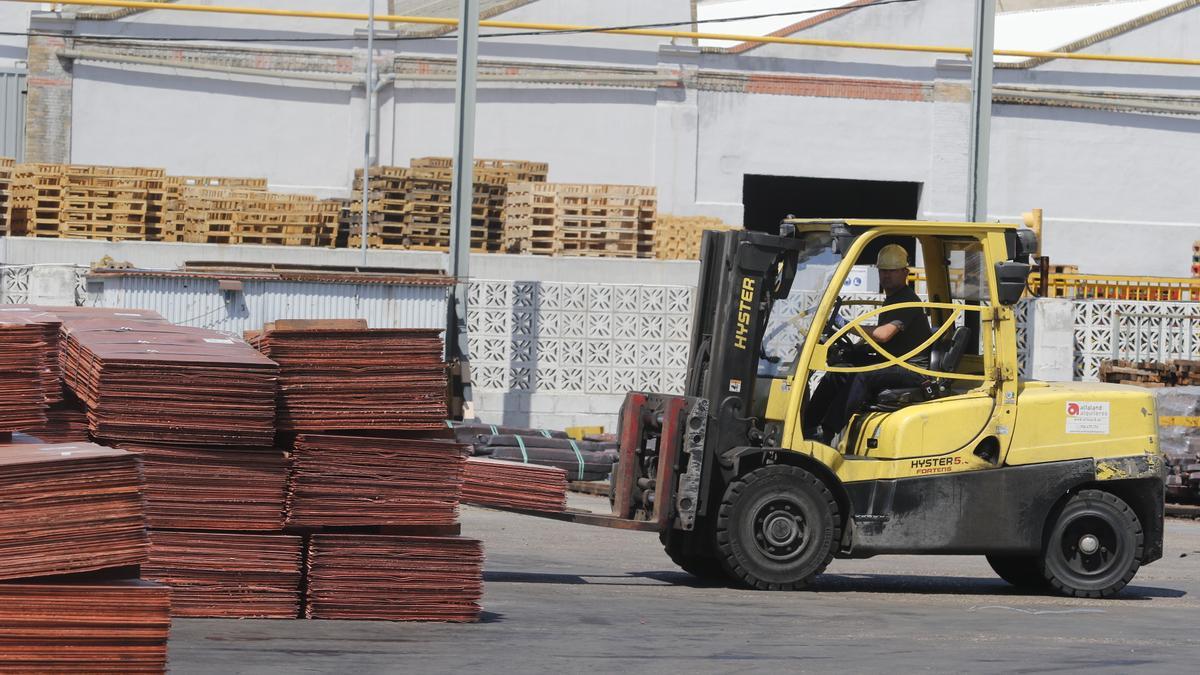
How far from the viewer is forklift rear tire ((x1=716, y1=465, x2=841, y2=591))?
972cm

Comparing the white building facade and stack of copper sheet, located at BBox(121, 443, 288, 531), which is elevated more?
the white building facade

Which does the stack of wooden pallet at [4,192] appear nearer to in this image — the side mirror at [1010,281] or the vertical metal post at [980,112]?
the vertical metal post at [980,112]

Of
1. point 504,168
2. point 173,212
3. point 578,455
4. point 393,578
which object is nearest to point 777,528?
point 393,578

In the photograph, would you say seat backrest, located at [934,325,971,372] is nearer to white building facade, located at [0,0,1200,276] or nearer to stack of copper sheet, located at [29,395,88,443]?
stack of copper sheet, located at [29,395,88,443]

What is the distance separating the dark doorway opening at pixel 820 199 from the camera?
3612 centimetres

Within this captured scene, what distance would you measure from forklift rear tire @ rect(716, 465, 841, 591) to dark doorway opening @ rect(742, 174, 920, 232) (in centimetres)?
2608

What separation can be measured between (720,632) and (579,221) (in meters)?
19.9

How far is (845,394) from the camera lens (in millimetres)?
10016

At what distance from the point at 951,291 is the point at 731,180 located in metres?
23.6

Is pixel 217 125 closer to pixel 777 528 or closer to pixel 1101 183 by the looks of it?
pixel 1101 183

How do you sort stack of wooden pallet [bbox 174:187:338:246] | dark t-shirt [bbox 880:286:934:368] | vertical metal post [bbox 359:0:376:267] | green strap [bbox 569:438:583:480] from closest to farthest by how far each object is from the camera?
dark t-shirt [bbox 880:286:934:368] < green strap [bbox 569:438:583:480] < stack of wooden pallet [bbox 174:187:338:246] < vertical metal post [bbox 359:0:376:267]

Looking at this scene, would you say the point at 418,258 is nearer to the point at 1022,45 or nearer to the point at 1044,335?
the point at 1044,335

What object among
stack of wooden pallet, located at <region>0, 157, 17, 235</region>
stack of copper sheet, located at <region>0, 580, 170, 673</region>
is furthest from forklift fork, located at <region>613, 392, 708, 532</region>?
stack of wooden pallet, located at <region>0, 157, 17, 235</region>

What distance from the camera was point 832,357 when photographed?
9891 mm
